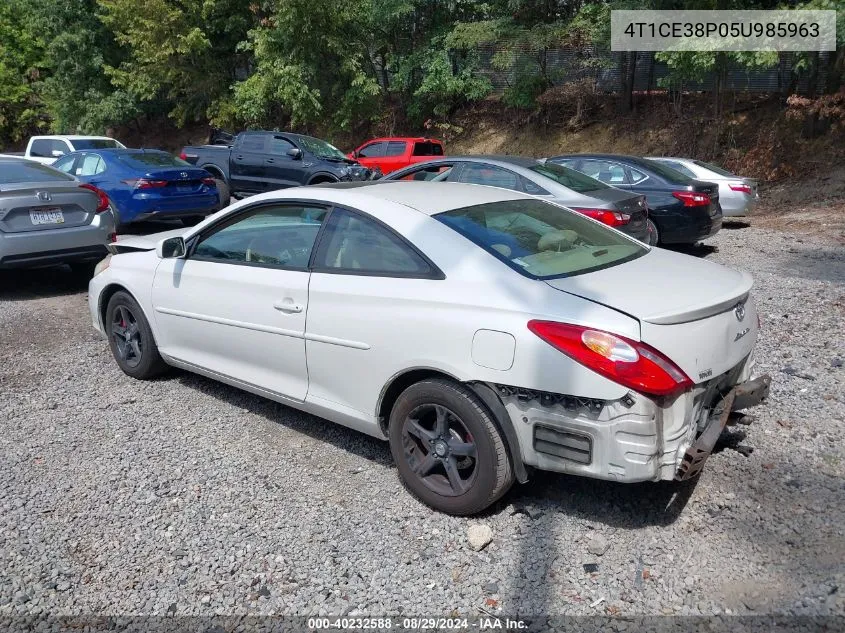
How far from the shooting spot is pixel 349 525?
3.47 metres

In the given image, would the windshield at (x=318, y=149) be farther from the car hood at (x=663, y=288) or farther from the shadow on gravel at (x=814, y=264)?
the car hood at (x=663, y=288)

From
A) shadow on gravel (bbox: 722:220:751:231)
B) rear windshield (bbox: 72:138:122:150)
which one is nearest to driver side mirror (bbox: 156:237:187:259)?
shadow on gravel (bbox: 722:220:751:231)

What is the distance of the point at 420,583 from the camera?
3.04 meters

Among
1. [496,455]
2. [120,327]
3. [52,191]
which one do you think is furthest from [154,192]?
[496,455]

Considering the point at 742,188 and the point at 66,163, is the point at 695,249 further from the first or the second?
the point at 66,163

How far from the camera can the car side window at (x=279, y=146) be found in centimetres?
1499

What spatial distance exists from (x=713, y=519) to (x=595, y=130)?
19.0 m

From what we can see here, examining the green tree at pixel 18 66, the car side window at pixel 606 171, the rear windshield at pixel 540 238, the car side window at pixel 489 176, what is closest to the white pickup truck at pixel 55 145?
the car side window at pixel 489 176

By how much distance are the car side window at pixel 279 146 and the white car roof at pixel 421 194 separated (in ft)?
36.2

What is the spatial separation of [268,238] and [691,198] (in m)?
7.25

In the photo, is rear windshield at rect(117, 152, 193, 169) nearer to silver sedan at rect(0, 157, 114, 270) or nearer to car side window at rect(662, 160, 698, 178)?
silver sedan at rect(0, 157, 114, 270)

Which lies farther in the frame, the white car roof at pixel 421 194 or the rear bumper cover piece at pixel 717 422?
the white car roof at pixel 421 194

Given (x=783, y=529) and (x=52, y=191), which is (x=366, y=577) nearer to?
(x=783, y=529)

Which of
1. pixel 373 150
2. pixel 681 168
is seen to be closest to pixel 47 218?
pixel 681 168
